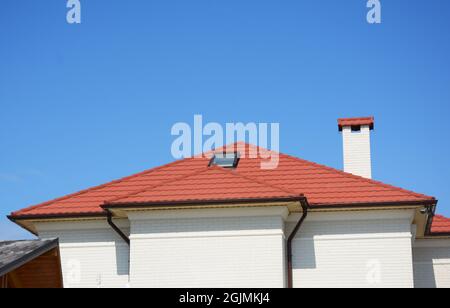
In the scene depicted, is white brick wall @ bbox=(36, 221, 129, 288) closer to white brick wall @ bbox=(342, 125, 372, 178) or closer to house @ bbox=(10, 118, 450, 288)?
house @ bbox=(10, 118, 450, 288)

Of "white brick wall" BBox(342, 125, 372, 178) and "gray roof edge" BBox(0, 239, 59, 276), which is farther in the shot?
"white brick wall" BBox(342, 125, 372, 178)

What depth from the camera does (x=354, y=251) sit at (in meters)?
19.1

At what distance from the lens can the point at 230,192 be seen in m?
18.6

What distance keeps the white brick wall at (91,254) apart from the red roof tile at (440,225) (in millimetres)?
9780

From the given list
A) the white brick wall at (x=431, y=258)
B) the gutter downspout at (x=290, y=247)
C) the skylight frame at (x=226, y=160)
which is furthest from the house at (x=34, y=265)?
the white brick wall at (x=431, y=258)

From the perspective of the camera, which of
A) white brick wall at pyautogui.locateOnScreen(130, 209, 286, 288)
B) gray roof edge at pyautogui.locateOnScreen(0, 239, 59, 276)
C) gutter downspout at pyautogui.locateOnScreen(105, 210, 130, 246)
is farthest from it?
gutter downspout at pyautogui.locateOnScreen(105, 210, 130, 246)

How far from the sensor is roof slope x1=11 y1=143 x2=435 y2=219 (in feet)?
61.3

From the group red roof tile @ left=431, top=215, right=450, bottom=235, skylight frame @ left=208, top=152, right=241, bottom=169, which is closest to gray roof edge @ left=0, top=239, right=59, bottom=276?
skylight frame @ left=208, top=152, right=241, bottom=169

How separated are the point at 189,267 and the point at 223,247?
1.05m

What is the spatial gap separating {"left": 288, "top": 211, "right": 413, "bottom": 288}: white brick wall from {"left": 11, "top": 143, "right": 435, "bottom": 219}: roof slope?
0.64 metres

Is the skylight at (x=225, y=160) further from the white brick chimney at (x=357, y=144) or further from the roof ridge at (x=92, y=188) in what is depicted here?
the white brick chimney at (x=357, y=144)
